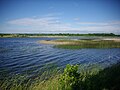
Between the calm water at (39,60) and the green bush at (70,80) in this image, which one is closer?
the green bush at (70,80)

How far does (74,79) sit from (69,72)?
55cm

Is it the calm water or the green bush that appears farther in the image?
the calm water

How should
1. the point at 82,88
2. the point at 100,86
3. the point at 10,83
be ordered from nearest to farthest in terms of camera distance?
1. the point at 100,86
2. the point at 82,88
3. the point at 10,83

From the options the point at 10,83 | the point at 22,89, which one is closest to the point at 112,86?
the point at 22,89

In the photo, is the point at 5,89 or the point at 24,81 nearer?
the point at 5,89

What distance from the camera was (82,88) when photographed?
851cm

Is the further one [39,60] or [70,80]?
[39,60]

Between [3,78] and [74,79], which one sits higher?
[74,79]

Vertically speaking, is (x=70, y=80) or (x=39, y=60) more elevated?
(x=70, y=80)

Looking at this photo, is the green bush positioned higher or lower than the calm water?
higher

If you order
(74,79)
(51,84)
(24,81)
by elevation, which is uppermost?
(74,79)

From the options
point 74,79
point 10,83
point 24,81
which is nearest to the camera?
point 74,79

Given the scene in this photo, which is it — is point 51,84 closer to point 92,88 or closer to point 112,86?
point 92,88

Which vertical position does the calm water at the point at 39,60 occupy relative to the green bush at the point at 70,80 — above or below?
below
